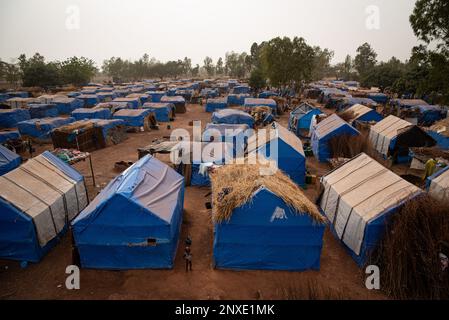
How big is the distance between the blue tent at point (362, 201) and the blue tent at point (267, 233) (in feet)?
4.84

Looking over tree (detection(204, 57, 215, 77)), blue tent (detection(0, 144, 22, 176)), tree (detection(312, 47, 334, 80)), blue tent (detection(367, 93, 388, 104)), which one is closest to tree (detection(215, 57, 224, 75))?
tree (detection(204, 57, 215, 77))

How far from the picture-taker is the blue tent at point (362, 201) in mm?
9016

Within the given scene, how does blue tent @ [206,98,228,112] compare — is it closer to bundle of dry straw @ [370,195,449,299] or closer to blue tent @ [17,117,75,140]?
blue tent @ [17,117,75,140]

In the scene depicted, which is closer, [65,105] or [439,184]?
[439,184]

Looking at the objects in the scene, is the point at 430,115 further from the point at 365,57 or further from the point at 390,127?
the point at 365,57

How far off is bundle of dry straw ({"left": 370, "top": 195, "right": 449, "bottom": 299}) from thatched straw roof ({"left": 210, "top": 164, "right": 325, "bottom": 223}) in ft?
7.34

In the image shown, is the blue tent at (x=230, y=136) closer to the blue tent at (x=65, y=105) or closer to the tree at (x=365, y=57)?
the blue tent at (x=65, y=105)

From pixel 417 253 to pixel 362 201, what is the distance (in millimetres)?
2358

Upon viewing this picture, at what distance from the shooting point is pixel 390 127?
848 inches

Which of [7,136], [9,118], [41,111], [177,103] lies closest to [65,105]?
[41,111]

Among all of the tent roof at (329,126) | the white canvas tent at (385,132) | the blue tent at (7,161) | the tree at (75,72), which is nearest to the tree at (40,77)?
the tree at (75,72)

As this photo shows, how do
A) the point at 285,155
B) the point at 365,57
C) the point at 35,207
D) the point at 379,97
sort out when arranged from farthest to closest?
the point at 365,57 < the point at 379,97 < the point at 285,155 < the point at 35,207

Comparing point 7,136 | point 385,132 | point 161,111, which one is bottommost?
point 7,136
